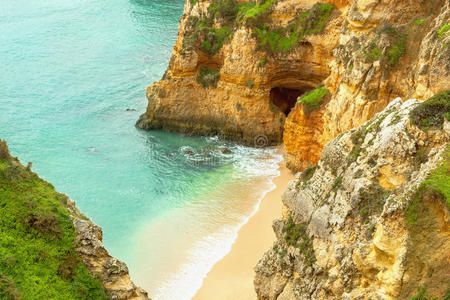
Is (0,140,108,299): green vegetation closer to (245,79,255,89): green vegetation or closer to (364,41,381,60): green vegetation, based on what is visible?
(364,41,381,60): green vegetation

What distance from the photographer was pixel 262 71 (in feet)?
97.7

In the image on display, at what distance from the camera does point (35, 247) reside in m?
11.0

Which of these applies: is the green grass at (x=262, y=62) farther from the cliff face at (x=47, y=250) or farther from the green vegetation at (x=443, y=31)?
the cliff face at (x=47, y=250)

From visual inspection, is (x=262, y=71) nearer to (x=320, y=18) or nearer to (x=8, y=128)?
(x=320, y=18)

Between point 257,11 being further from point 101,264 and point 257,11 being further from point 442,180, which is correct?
point 442,180

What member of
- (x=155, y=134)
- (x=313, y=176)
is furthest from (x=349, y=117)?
(x=155, y=134)

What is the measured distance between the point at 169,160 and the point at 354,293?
71.7ft

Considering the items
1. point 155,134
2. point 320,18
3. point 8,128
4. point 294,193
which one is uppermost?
point 320,18

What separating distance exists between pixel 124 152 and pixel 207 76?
26.4 ft

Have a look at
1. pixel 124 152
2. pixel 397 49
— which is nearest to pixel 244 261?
pixel 397 49

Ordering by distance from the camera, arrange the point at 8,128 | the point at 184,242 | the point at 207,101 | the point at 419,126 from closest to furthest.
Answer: the point at 419,126
the point at 184,242
the point at 207,101
the point at 8,128

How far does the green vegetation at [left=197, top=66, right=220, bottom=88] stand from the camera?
105 feet

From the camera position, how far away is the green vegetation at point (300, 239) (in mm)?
12465

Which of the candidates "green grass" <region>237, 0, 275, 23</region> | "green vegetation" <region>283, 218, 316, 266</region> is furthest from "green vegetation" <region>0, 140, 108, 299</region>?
"green grass" <region>237, 0, 275, 23</region>
